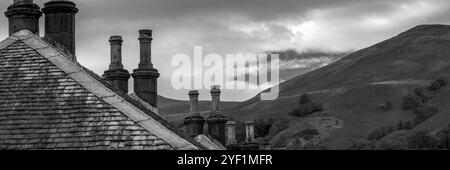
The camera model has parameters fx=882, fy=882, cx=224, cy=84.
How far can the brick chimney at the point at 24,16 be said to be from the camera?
19859 millimetres

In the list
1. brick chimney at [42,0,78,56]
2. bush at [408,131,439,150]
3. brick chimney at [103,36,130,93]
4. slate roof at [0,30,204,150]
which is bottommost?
Answer: bush at [408,131,439,150]

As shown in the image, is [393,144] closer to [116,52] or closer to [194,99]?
[194,99]

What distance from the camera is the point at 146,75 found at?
2320 centimetres

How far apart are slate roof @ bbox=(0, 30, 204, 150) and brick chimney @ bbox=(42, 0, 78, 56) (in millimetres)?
569

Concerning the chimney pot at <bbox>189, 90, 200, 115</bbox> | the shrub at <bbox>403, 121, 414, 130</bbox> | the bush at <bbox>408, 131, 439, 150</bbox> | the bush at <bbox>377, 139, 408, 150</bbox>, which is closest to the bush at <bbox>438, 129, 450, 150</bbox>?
the bush at <bbox>408, 131, 439, 150</bbox>

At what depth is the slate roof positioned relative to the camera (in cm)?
1688

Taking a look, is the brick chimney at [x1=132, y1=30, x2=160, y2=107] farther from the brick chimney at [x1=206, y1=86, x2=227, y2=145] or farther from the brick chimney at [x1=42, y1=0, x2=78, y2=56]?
the brick chimney at [x1=206, y1=86, x2=227, y2=145]

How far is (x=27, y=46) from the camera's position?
63.5 ft

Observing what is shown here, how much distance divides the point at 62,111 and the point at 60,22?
299 cm

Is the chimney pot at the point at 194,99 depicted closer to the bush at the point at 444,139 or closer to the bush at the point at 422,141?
the bush at the point at 444,139
